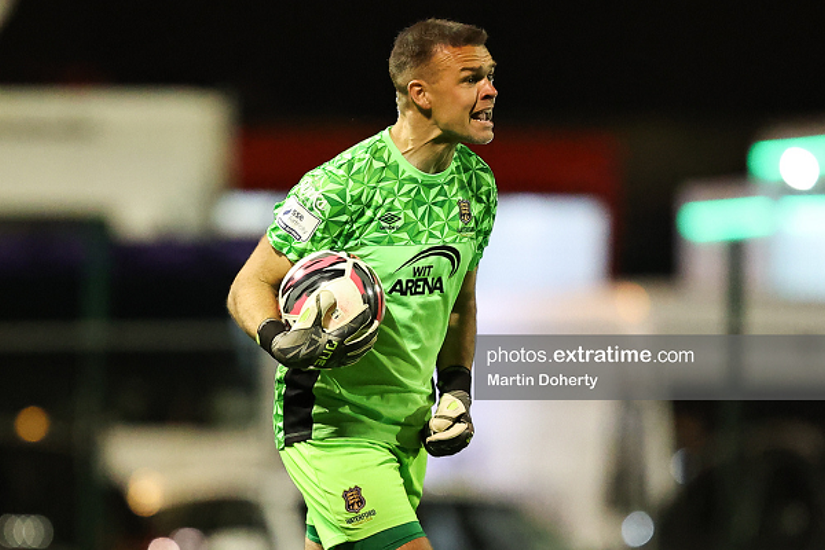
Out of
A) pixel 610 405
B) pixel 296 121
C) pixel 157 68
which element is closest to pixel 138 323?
pixel 296 121

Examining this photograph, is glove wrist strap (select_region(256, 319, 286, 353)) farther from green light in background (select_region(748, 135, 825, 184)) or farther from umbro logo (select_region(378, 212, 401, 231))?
green light in background (select_region(748, 135, 825, 184))

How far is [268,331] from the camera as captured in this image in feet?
9.14

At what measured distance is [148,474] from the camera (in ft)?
28.5

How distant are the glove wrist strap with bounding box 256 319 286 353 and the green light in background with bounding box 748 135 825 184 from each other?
5.67 meters

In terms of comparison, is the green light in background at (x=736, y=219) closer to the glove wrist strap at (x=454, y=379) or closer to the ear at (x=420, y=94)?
the glove wrist strap at (x=454, y=379)

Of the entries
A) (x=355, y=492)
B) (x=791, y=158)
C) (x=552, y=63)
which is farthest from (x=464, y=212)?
(x=552, y=63)

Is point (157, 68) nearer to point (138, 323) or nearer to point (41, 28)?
point (41, 28)

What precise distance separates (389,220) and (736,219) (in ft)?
18.1

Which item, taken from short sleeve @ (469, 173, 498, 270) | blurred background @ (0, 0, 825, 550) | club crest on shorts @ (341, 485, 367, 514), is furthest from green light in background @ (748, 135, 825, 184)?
club crest on shorts @ (341, 485, 367, 514)

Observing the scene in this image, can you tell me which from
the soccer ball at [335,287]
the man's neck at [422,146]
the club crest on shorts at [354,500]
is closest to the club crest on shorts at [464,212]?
the man's neck at [422,146]

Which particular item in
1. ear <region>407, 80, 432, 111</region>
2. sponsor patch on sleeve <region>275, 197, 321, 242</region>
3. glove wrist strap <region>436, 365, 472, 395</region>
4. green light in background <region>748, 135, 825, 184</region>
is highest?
green light in background <region>748, 135, 825, 184</region>

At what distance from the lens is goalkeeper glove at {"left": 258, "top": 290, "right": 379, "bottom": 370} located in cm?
269

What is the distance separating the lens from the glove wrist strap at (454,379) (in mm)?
3279

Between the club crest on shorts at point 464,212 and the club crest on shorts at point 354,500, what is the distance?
77 centimetres
